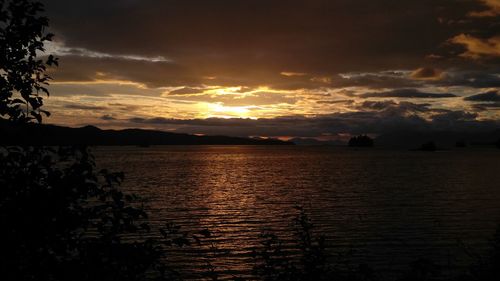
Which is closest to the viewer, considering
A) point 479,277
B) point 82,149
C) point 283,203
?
point 82,149

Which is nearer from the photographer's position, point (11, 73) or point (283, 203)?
point (11, 73)

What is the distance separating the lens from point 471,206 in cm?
5381

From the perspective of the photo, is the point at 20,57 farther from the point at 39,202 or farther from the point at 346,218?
the point at 346,218

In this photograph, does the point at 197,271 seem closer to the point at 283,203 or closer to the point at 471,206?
the point at 283,203

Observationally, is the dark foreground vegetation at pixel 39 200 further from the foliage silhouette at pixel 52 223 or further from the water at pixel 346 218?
→ the water at pixel 346 218

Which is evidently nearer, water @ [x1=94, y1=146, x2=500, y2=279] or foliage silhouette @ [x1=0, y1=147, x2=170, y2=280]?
foliage silhouette @ [x1=0, y1=147, x2=170, y2=280]

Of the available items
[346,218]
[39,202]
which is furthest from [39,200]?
[346,218]

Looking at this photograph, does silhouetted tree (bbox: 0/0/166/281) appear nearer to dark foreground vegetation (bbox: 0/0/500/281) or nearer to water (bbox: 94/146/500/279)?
dark foreground vegetation (bbox: 0/0/500/281)

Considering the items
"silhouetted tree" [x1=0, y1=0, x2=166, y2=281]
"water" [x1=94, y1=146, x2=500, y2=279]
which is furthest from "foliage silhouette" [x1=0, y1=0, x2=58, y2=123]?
"water" [x1=94, y1=146, x2=500, y2=279]

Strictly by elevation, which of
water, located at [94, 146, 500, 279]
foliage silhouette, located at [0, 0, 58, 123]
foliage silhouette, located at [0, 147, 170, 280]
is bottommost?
water, located at [94, 146, 500, 279]

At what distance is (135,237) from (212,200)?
28.8m

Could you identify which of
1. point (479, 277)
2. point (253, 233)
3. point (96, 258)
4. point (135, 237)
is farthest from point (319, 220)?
point (96, 258)

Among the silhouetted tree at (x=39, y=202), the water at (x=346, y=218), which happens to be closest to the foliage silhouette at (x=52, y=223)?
the silhouetted tree at (x=39, y=202)

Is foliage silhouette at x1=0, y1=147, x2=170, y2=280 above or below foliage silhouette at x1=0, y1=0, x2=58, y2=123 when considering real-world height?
below
